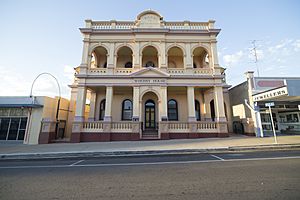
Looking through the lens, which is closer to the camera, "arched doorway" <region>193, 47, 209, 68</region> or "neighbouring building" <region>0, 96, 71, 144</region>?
"neighbouring building" <region>0, 96, 71, 144</region>

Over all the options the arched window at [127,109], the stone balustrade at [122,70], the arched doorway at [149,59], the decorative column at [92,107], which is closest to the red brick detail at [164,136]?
the arched window at [127,109]

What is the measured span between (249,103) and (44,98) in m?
20.7

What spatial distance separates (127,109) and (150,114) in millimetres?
2719

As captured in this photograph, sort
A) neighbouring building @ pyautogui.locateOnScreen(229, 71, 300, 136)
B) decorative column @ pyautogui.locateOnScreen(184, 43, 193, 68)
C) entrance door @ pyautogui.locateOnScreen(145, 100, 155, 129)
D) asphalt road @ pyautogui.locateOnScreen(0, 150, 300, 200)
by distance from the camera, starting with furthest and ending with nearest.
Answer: entrance door @ pyautogui.locateOnScreen(145, 100, 155, 129), decorative column @ pyautogui.locateOnScreen(184, 43, 193, 68), neighbouring building @ pyautogui.locateOnScreen(229, 71, 300, 136), asphalt road @ pyautogui.locateOnScreen(0, 150, 300, 200)

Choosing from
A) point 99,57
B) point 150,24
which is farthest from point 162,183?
point 99,57

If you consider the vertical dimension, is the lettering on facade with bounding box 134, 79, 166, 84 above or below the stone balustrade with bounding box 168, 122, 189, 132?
above

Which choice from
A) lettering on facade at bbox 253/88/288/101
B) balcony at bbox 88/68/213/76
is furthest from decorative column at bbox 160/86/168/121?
lettering on facade at bbox 253/88/288/101

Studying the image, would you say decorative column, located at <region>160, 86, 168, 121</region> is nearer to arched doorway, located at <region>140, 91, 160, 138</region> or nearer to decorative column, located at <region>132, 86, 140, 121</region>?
arched doorway, located at <region>140, 91, 160, 138</region>

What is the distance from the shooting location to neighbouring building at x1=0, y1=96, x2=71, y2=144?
12.7m

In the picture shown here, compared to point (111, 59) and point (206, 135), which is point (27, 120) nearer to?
point (111, 59)

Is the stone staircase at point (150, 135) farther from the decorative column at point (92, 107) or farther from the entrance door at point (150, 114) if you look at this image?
the decorative column at point (92, 107)

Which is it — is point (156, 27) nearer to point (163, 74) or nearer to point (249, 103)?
point (163, 74)

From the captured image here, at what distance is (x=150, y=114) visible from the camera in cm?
1577

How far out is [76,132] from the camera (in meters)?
12.7
